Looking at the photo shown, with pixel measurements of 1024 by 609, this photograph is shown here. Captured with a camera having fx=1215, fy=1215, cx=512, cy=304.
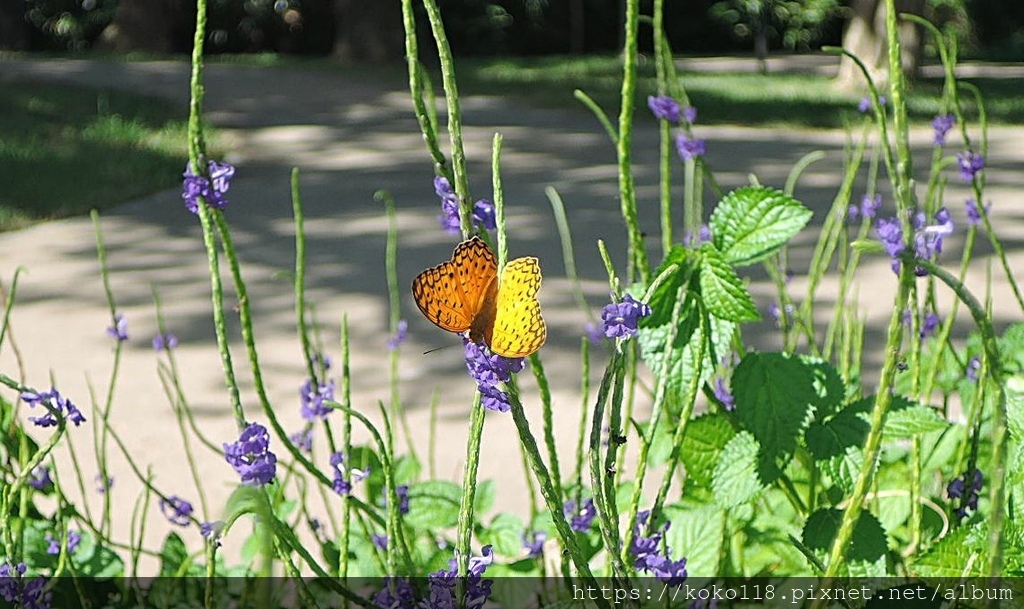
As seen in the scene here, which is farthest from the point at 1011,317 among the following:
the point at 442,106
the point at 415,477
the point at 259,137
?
the point at 442,106

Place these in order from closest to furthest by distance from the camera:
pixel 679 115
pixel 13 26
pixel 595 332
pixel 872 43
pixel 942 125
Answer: pixel 679 115, pixel 942 125, pixel 595 332, pixel 872 43, pixel 13 26

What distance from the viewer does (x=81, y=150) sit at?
6797mm

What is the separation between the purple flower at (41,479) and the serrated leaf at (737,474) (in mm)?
805

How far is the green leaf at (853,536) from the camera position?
1.17m

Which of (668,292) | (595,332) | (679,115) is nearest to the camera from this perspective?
(668,292)

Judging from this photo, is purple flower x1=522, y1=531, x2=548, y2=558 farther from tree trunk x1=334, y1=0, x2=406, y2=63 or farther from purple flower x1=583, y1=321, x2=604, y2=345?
tree trunk x1=334, y1=0, x2=406, y2=63

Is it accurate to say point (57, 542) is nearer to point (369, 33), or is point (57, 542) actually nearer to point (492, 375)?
point (492, 375)

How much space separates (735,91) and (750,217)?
9433 millimetres

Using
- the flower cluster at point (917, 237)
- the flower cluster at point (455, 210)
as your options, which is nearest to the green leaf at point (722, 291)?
the flower cluster at point (917, 237)

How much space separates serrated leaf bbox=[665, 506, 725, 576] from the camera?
1.31 metres

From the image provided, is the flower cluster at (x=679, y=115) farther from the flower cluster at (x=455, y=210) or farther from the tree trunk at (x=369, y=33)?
the tree trunk at (x=369, y=33)

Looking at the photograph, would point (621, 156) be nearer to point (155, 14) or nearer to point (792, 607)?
point (792, 607)

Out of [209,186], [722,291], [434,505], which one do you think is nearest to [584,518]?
[434,505]

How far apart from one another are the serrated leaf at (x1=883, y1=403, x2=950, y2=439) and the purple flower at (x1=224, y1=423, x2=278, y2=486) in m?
0.58
